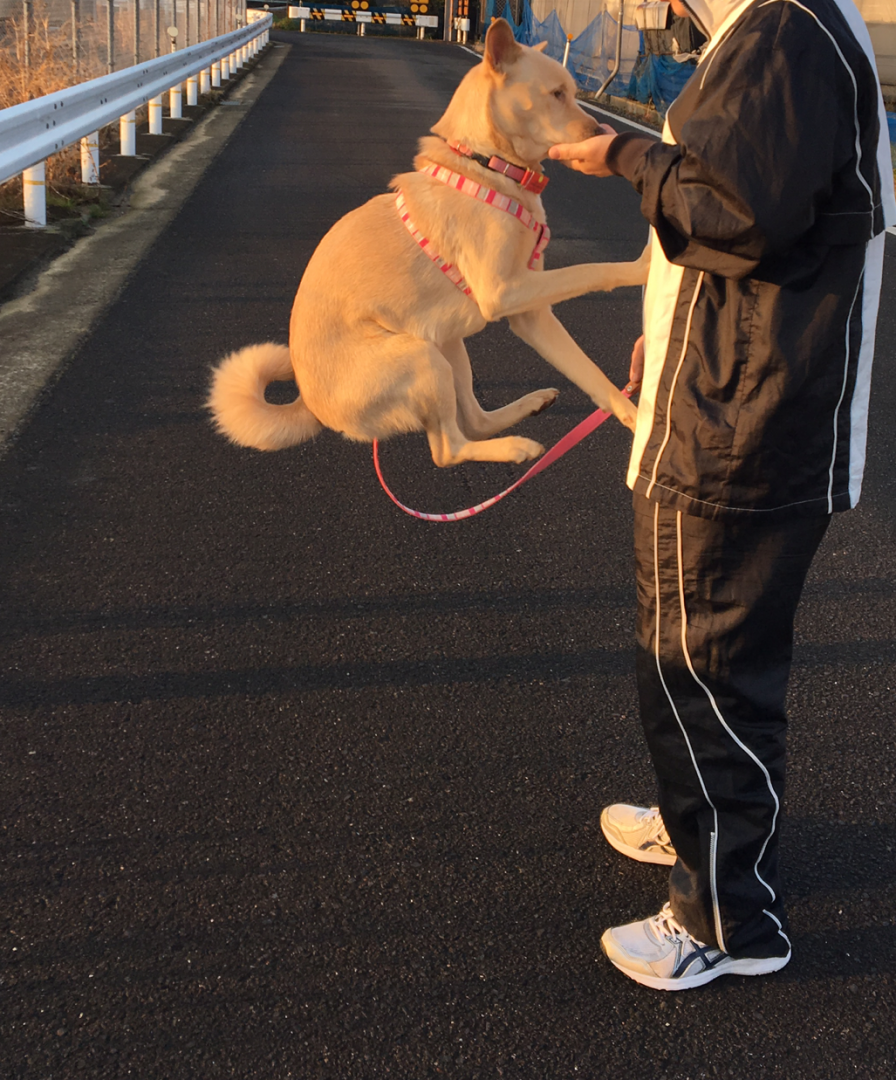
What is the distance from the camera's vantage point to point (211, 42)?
1594 centimetres

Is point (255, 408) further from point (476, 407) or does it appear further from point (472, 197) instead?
point (472, 197)

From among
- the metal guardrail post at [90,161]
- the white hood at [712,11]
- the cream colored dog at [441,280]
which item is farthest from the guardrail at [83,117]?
the white hood at [712,11]

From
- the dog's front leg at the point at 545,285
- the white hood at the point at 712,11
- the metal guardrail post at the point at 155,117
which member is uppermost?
the metal guardrail post at the point at 155,117

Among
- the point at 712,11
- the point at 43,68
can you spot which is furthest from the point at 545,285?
the point at 43,68

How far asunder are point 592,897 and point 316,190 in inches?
345

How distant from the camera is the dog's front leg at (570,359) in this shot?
10.1 ft

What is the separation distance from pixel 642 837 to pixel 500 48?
6.89 ft

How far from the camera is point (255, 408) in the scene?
3.24 meters

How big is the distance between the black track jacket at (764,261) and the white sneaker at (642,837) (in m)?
0.94

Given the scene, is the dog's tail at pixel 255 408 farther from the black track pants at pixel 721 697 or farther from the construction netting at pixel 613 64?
the construction netting at pixel 613 64

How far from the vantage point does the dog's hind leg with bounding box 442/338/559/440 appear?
3.41m

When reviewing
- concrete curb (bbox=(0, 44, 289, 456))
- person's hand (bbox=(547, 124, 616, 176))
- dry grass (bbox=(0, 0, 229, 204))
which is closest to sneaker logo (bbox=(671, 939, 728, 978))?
person's hand (bbox=(547, 124, 616, 176))

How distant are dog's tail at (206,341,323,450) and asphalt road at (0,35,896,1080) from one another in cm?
66

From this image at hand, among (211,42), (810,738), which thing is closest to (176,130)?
(211,42)
